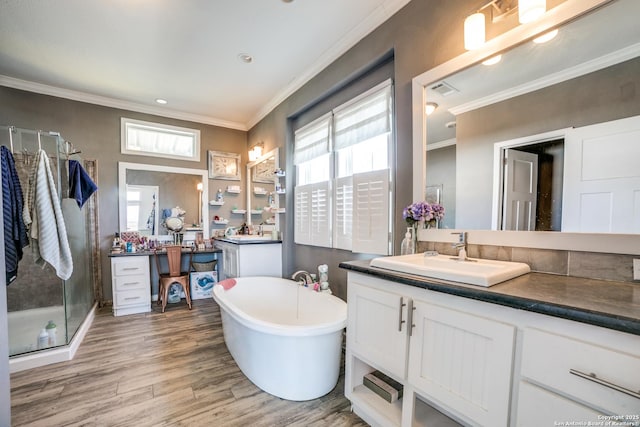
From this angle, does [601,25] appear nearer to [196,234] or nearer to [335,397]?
[335,397]

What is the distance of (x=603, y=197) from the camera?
1.05 metres

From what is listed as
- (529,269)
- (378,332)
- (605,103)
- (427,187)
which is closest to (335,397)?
(378,332)

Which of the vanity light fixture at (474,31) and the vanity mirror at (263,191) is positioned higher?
the vanity light fixture at (474,31)

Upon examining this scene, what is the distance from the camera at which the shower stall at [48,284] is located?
7.22 feet

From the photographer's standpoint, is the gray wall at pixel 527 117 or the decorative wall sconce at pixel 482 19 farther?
the decorative wall sconce at pixel 482 19

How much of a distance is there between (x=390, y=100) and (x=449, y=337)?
5.63 ft

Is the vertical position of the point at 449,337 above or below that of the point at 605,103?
below

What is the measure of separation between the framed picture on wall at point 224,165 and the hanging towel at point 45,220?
2.26 metres

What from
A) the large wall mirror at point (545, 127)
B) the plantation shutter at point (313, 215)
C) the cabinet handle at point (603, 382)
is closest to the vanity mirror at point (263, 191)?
the plantation shutter at point (313, 215)

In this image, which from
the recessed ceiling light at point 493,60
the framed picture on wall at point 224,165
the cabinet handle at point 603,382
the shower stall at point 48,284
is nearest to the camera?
the cabinet handle at point 603,382

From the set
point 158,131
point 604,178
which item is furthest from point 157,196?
point 604,178

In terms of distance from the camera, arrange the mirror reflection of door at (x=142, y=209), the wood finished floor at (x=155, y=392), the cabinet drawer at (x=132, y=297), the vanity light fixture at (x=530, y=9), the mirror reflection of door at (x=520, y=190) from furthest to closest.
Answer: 1. the mirror reflection of door at (x=142, y=209)
2. the cabinet drawer at (x=132, y=297)
3. the wood finished floor at (x=155, y=392)
4. the mirror reflection of door at (x=520, y=190)
5. the vanity light fixture at (x=530, y=9)

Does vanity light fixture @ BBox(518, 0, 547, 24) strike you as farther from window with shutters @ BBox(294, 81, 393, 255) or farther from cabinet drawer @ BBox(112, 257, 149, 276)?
cabinet drawer @ BBox(112, 257, 149, 276)

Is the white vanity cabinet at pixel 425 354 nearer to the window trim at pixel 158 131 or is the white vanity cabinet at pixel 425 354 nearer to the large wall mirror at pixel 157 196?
the large wall mirror at pixel 157 196
